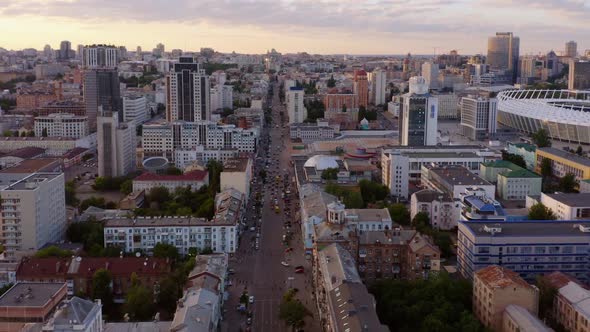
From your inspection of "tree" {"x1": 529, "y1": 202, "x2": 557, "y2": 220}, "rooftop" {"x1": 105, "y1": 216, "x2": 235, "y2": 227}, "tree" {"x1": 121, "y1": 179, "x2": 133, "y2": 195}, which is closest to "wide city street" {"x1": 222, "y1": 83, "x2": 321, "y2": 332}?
"rooftop" {"x1": 105, "y1": 216, "x2": 235, "y2": 227}

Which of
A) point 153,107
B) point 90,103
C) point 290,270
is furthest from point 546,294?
point 153,107

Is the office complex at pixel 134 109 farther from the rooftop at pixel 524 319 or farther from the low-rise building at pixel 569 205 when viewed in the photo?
the rooftop at pixel 524 319

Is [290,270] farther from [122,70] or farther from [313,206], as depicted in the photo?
[122,70]

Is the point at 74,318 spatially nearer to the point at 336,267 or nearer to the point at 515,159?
the point at 336,267

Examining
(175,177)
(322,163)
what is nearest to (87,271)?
(175,177)

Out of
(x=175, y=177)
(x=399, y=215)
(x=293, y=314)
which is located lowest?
(x=293, y=314)

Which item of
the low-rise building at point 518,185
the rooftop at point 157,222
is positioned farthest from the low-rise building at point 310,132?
the rooftop at point 157,222

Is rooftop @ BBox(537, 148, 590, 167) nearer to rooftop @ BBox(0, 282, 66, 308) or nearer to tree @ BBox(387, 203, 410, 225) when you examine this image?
tree @ BBox(387, 203, 410, 225)
